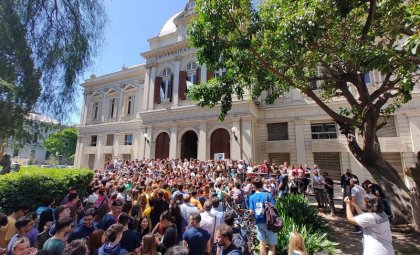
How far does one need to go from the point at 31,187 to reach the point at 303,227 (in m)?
7.54

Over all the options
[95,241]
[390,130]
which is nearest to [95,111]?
[95,241]

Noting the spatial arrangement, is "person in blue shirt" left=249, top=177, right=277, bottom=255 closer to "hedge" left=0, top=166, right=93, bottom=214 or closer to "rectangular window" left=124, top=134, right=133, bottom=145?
"hedge" left=0, top=166, right=93, bottom=214

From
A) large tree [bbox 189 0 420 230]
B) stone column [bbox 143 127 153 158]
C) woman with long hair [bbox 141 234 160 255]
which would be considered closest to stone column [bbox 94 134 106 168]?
stone column [bbox 143 127 153 158]

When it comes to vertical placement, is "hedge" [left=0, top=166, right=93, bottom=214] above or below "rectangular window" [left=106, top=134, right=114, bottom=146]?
below

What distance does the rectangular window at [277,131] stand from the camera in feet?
58.0

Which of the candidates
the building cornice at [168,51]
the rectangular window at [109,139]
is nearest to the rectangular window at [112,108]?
the rectangular window at [109,139]

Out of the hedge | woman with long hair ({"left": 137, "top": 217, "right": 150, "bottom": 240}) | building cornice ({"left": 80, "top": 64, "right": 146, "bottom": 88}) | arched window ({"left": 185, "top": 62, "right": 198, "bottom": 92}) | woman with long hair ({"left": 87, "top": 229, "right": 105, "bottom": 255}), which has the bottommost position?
woman with long hair ({"left": 137, "top": 217, "right": 150, "bottom": 240})

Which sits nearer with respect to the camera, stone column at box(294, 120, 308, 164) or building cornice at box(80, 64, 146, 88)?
stone column at box(294, 120, 308, 164)

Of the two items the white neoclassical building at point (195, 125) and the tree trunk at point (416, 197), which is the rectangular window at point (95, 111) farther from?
the tree trunk at point (416, 197)

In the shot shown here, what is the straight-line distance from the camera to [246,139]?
16.3 m

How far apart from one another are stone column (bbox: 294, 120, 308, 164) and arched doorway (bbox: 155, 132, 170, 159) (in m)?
10.5

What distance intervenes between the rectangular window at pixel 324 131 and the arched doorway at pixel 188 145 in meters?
9.71

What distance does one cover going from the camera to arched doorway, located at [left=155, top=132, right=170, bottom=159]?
19.7 m

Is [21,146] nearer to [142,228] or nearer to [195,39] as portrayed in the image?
[142,228]
